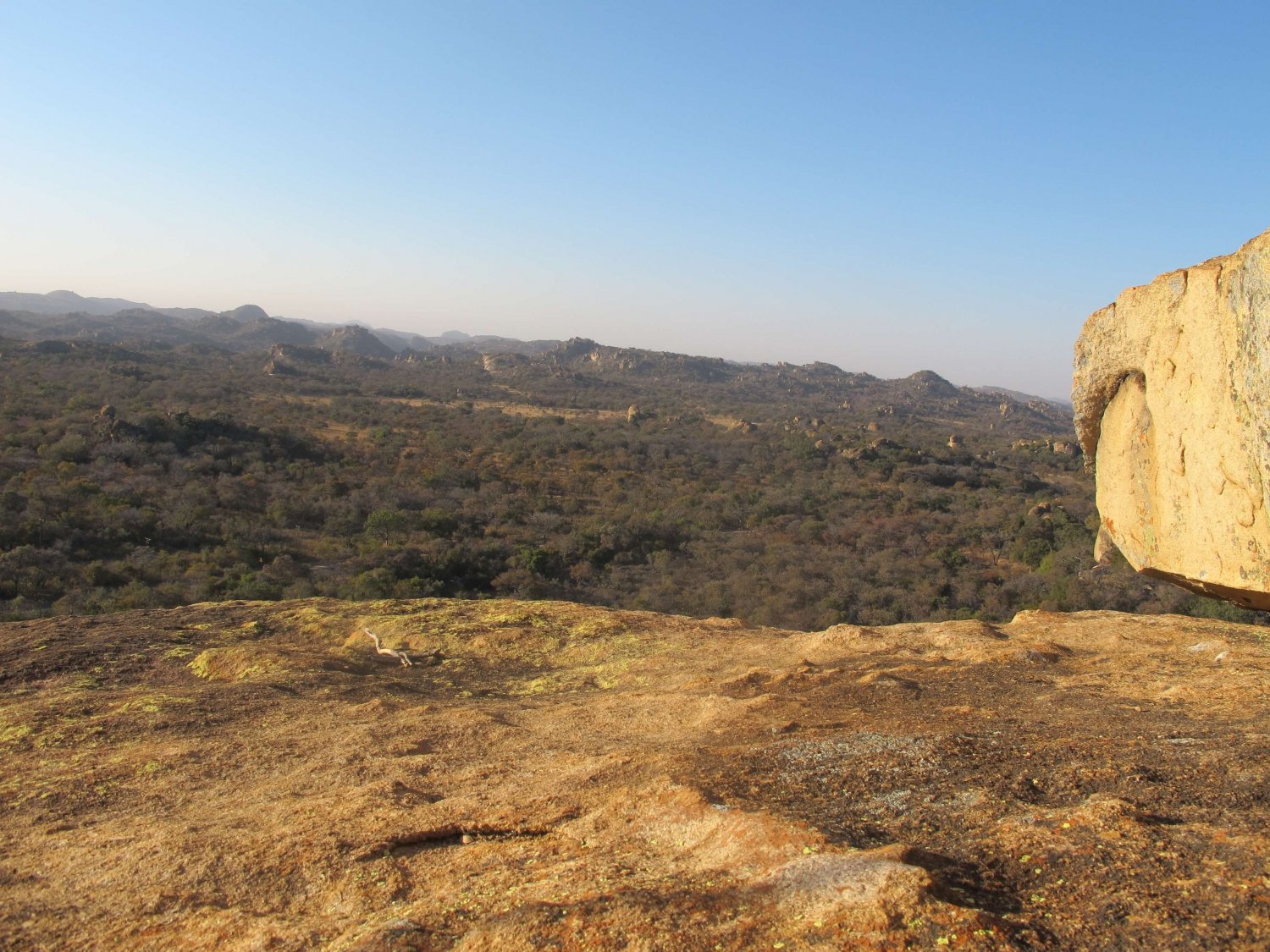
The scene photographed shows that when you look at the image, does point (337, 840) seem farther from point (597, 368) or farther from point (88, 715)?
point (597, 368)

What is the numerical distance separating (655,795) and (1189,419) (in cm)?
517

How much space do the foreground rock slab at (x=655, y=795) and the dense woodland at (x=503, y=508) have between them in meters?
9.77

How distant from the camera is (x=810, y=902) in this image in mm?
3387

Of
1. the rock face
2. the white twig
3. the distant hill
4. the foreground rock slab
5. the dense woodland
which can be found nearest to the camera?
the foreground rock slab

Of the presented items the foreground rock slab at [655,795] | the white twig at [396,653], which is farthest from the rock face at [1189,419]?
the white twig at [396,653]

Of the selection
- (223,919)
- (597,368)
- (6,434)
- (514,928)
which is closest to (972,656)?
(514,928)

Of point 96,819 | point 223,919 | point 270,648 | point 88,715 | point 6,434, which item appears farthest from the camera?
point 6,434

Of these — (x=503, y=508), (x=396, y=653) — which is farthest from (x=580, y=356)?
(x=396, y=653)

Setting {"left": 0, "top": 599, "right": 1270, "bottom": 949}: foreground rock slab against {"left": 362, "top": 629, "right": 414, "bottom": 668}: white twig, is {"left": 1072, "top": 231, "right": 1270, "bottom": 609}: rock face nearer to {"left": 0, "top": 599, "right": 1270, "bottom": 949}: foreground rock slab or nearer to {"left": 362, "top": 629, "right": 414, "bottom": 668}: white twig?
{"left": 0, "top": 599, "right": 1270, "bottom": 949}: foreground rock slab

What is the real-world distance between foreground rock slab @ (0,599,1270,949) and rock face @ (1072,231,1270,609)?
49.2 inches

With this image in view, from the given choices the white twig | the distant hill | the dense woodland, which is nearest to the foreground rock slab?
the white twig

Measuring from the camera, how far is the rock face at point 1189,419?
5395 mm

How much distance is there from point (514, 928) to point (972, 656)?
21.2ft

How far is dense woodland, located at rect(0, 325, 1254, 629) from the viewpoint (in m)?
19.1
